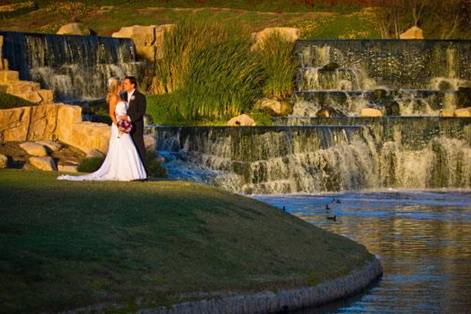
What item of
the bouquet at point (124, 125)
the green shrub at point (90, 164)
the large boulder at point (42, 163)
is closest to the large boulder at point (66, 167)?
the large boulder at point (42, 163)

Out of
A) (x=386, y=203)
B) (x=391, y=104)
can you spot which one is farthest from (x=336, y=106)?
(x=386, y=203)

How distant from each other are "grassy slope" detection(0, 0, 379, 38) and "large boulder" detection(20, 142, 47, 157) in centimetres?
2778

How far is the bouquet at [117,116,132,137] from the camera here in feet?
74.9

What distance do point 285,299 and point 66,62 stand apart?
30.3 meters

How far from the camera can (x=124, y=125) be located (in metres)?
22.8

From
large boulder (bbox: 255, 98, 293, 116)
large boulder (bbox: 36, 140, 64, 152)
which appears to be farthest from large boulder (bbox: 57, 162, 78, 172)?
large boulder (bbox: 255, 98, 293, 116)

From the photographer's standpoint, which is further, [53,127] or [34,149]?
[53,127]

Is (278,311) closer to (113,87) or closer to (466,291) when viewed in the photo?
(466,291)

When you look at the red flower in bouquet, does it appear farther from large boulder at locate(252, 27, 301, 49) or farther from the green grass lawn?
large boulder at locate(252, 27, 301, 49)

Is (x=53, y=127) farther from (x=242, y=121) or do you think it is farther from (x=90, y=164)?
(x=242, y=121)

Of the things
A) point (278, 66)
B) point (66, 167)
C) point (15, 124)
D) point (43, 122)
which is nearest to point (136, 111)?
point (66, 167)

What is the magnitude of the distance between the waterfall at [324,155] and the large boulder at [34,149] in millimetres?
4413

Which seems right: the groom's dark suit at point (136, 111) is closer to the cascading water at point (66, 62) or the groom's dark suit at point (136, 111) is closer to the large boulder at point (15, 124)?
the large boulder at point (15, 124)

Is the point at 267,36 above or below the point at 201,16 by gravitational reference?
below
